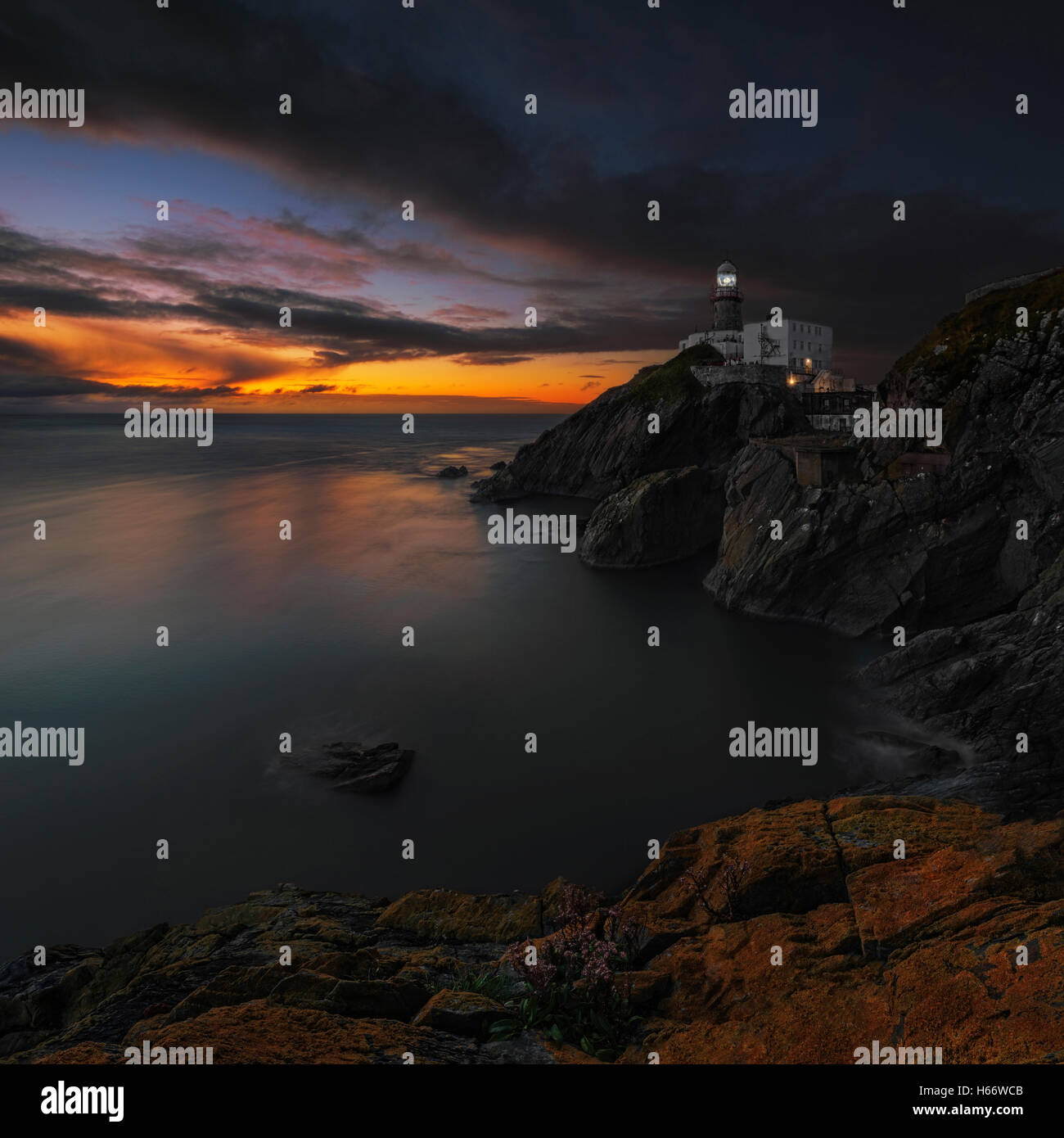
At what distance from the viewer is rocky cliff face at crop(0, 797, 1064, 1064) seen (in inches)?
286

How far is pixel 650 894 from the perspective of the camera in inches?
495

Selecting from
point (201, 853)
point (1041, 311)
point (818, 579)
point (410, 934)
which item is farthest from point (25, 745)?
point (1041, 311)

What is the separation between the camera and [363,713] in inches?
1088

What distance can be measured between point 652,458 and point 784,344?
38156 mm

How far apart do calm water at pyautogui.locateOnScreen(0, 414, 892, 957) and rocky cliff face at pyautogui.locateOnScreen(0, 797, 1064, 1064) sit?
5.46 m

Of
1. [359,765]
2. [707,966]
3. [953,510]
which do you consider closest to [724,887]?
[707,966]

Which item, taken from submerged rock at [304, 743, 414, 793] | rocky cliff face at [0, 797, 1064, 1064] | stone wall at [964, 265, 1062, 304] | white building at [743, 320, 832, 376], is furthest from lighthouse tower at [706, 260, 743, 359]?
rocky cliff face at [0, 797, 1064, 1064]

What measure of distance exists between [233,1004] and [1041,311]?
44.7 metres

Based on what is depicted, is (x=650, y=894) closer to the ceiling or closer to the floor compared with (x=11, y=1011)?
closer to the ceiling

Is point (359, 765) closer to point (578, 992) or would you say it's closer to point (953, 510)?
point (578, 992)

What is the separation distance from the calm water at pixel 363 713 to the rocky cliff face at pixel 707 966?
5.46 m

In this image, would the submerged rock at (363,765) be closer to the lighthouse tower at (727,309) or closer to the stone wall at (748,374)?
the stone wall at (748,374)
